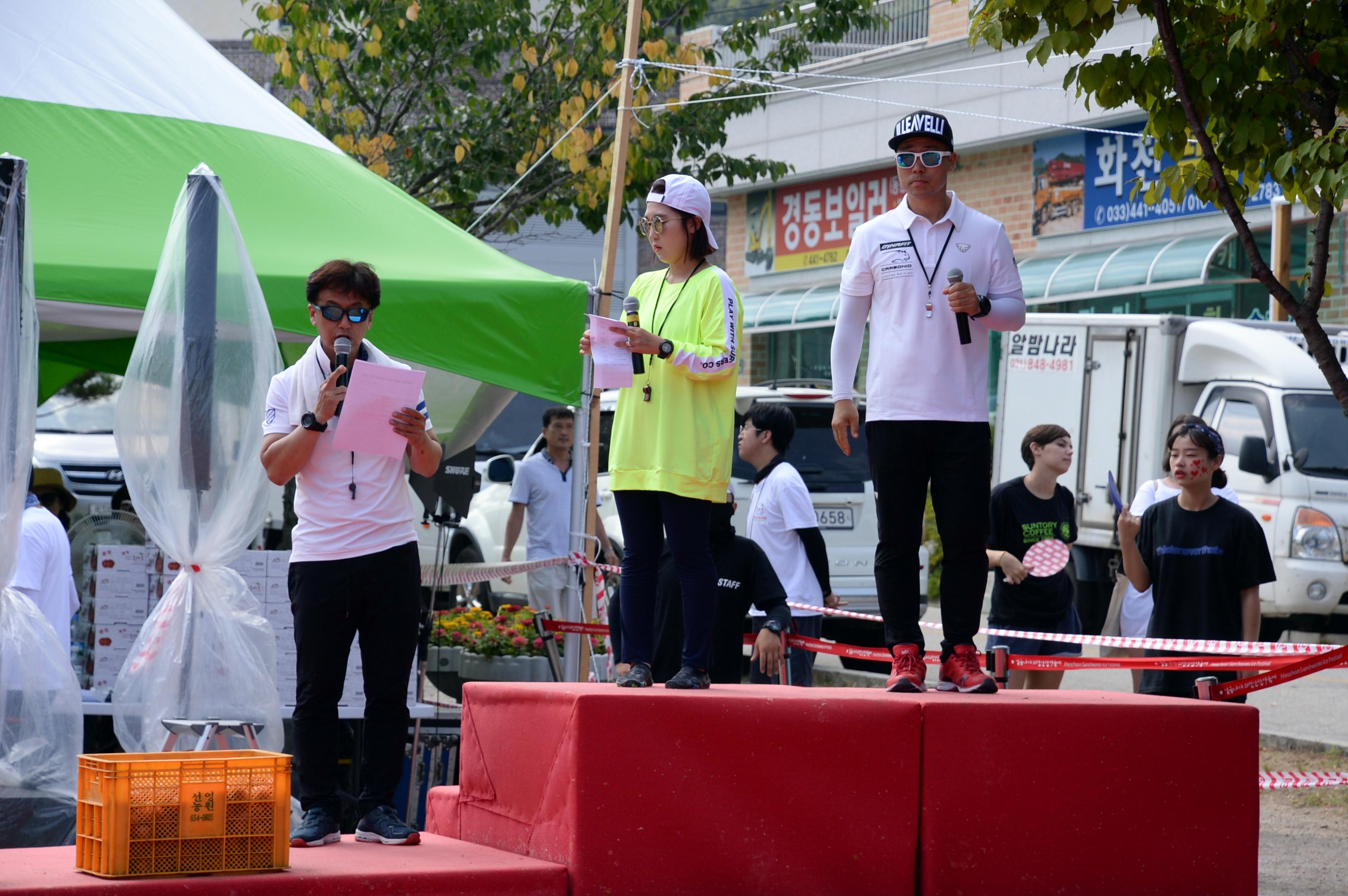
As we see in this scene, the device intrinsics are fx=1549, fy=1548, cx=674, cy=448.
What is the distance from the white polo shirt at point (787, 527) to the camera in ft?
27.1

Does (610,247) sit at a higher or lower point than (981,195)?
lower

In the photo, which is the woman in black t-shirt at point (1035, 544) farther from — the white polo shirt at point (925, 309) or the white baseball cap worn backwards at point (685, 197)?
the white baseball cap worn backwards at point (685, 197)

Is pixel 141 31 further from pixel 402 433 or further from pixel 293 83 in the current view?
pixel 293 83

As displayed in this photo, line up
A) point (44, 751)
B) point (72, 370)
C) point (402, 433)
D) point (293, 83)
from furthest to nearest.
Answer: point (293, 83)
point (72, 370)
point (44, 751)
point (402, 433)

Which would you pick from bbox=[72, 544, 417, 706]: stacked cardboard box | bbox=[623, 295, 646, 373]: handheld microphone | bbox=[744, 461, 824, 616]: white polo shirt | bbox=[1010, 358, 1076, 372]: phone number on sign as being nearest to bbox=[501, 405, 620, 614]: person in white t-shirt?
bbox=[744, 461, 824, 616]: white polo shirt

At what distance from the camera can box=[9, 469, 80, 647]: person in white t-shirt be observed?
6453 mm

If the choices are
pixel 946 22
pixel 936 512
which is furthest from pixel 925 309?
pixel 946 22

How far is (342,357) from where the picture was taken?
4.75 metres

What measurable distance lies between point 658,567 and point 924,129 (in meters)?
1.72

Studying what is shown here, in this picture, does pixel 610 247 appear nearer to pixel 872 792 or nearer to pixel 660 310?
pixel 660 310

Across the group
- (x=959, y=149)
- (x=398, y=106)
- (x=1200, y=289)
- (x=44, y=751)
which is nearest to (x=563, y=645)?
(x=44, y=751)

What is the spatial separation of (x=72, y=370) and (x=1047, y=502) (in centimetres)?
666

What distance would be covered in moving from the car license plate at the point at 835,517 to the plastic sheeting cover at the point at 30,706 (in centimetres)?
671

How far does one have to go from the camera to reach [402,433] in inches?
188
